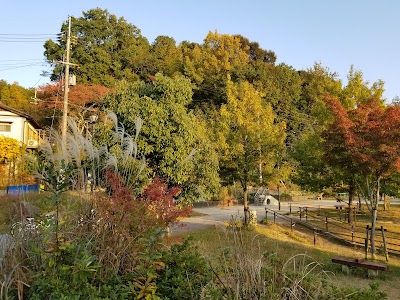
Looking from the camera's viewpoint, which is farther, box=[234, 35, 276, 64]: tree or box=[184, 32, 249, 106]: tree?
box=[234, 35, 276, 64]: tree

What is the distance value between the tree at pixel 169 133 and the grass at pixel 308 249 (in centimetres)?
160

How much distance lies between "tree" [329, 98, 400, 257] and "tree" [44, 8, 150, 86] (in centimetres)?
2237

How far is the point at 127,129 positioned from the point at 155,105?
100 centimetres

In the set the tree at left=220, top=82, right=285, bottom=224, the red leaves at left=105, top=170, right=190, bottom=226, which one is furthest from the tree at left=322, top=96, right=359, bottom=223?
the red leaves at left=105, top=170, right=190, bottom=226

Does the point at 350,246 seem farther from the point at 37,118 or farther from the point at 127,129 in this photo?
the point at 37,118

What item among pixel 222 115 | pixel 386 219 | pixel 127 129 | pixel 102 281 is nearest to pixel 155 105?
pixel 127 129

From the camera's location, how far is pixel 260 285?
3.07 metres

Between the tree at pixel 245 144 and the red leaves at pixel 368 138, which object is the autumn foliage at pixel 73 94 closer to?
the tree at pixel 245 144

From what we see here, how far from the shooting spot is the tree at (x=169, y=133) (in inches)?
440

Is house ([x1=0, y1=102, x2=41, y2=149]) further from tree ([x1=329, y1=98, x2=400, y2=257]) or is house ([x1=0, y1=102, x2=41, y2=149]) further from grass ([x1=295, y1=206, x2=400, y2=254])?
tree ([x1=329, y1=98, x2=400, y2=257])

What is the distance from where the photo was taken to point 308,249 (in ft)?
36.6

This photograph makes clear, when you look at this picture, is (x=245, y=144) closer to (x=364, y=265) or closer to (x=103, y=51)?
(x=364, y=265)

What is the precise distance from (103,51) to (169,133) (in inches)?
883

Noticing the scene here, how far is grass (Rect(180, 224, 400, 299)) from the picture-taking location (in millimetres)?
7156
